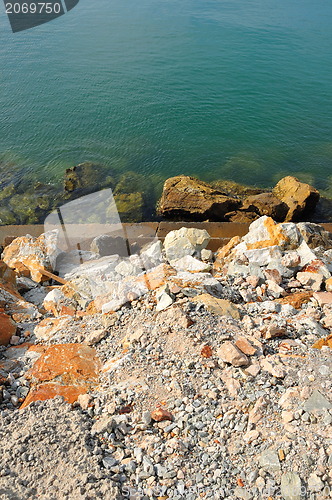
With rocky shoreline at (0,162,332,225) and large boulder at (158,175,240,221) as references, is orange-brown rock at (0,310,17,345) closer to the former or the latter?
rocky shoreline at (0,162,332,225)

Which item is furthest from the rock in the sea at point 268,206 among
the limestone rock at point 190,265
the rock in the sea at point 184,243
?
the limestone rock at point 190,265

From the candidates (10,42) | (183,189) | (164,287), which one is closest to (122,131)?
(183,189)

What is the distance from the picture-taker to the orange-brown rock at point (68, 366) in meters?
4.64

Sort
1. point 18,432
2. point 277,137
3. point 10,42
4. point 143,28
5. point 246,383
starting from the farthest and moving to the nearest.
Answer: point 143,28
point 10,42
point 277,137
point 246,383
point 18,432

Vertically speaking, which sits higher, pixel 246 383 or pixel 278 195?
pixel 246 383

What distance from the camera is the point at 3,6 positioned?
27.4m

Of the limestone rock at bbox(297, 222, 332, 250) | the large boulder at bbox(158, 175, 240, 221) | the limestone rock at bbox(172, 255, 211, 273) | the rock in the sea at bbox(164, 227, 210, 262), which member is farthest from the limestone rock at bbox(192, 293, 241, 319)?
the large boulder at bbox(158, 175, 240, 221)

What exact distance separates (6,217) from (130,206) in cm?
365

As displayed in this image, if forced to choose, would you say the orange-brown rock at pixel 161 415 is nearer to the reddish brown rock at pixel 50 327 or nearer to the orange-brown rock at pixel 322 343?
the orange-brown rock at pixel 322 343

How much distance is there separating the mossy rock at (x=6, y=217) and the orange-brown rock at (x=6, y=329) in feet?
20.4

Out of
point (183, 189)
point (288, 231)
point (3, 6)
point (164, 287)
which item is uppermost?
point (3, 6)

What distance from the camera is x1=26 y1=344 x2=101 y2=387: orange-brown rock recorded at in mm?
4645

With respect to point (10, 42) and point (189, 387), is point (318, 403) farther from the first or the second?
point (10, 42)

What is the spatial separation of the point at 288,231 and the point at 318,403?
379cm
